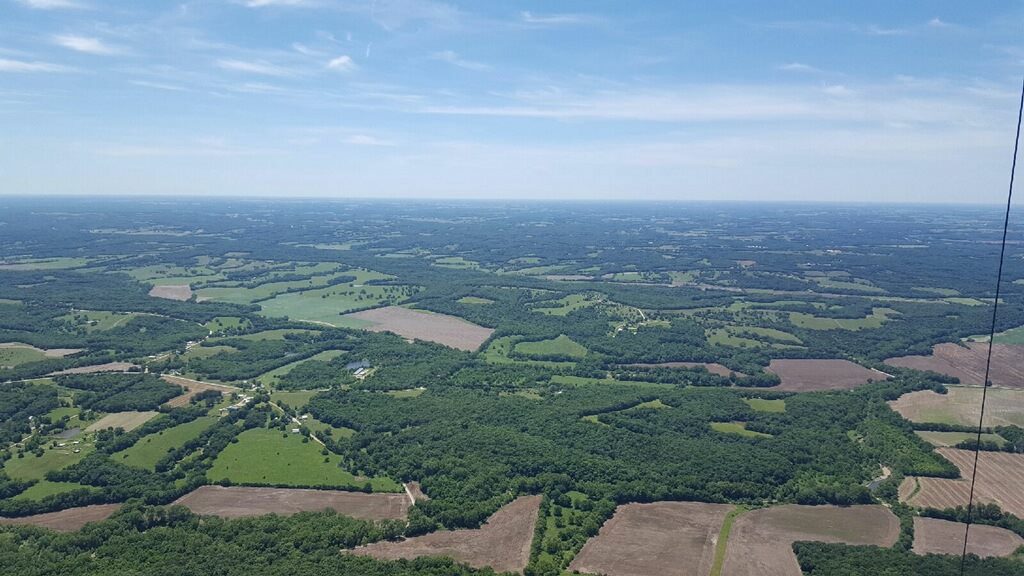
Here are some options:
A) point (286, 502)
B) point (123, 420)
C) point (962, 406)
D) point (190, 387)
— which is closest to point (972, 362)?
point (962, 406)

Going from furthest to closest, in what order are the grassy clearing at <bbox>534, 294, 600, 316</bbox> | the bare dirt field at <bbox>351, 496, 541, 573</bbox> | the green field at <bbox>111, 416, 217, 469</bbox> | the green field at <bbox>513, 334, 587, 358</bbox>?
the grassy clearing at <bbox>534, 294, 600, 316</bbox>, the green field at <bbox>513, 334, 587, 358</bbox>, the green field at <bbox>111, 416, 217, 469</bbox>, the bare dirt field at <bbox>351, 496, 541, 573</bbox>

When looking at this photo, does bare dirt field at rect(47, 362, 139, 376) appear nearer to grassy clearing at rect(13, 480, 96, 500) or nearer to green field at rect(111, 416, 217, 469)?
green field at rect(111, 416, 217, 469)

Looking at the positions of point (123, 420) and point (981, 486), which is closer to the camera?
point (981, 486)

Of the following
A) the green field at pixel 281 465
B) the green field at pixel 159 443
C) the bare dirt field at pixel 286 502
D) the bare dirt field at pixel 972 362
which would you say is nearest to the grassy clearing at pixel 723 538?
the bare dirt field at pixel 286 502

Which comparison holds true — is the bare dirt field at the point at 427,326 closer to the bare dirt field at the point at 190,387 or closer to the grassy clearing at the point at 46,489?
the bare dirt field at the point at 190,387

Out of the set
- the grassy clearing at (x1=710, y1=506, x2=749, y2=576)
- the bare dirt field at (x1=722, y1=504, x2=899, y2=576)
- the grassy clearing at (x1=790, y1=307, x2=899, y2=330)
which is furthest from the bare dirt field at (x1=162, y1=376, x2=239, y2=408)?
the grassy clearing at (x1=790, y1=307, x2=899, y2=330)

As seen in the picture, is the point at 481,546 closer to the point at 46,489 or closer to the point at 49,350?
the point at 46,489
